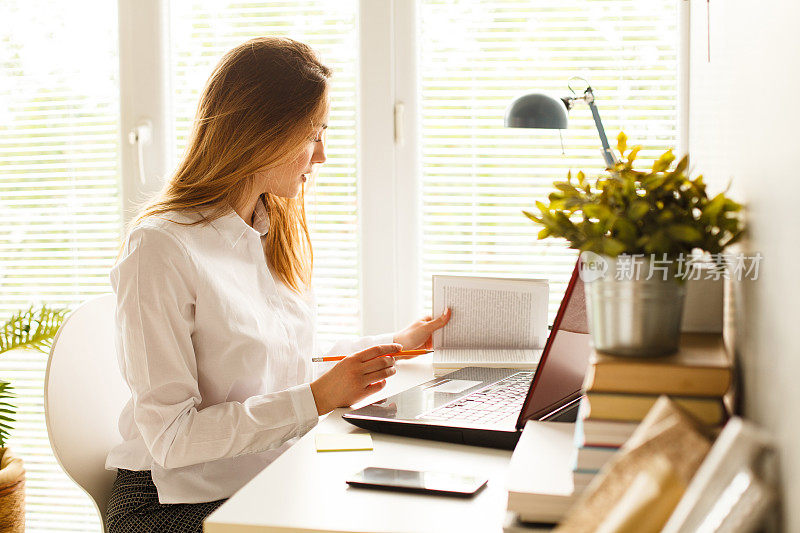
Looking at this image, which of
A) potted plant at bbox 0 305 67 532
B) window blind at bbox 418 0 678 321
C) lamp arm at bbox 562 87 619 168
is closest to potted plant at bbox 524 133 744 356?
lamp arm at bbox 562 87 619 168

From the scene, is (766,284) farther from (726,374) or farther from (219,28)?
(219,28)

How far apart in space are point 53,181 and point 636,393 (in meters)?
2.13

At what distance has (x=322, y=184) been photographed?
7.62ft

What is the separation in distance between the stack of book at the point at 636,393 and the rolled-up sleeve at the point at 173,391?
0.69 m

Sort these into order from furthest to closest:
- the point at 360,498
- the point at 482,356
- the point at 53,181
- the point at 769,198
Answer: the point at 53,181 → the point at 482,356 → the point at 360,498 → the point at 769,198

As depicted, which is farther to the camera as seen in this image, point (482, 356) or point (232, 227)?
point (482, 356)

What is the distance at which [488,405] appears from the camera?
131 centimetres

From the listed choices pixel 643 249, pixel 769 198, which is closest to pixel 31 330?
pixel 643 249

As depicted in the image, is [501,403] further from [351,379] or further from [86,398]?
[86,398]

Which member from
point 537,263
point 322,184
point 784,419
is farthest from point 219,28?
point 784,419

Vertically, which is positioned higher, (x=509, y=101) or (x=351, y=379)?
(x=509, y=101)

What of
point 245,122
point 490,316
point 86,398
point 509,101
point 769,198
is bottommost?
point 86,398

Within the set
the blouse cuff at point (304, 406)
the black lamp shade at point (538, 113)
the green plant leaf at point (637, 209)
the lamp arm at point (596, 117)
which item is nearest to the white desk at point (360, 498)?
the blouse cuff at point (304, 406)

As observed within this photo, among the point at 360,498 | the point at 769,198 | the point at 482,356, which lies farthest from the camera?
the point at 482,356
